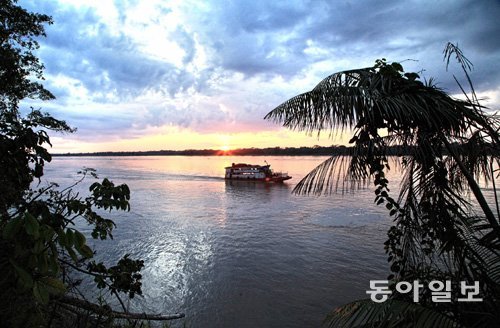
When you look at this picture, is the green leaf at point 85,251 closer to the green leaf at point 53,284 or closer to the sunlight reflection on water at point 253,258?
the green leaf at point 53,284

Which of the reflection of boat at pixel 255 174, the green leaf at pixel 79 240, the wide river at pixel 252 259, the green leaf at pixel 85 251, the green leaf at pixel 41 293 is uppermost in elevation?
the green leaf at pixel 79 240

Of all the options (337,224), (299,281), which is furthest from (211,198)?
(299,281)

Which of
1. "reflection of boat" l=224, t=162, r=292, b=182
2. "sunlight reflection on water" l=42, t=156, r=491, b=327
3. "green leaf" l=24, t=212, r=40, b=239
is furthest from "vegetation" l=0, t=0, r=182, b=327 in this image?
"reflection of boat" l=224, t=162, r=292, b=182

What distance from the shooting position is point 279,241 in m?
16.0

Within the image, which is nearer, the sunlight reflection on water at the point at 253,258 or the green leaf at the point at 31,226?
the green leaf at the point at 31,226

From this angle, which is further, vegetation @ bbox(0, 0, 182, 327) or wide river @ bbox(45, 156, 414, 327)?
wide river @ bbox(45, 156, 414, 327)

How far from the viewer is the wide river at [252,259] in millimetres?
9188

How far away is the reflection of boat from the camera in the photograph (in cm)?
4609

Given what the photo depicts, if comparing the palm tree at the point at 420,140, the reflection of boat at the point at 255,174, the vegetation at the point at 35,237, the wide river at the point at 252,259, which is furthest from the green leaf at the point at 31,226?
the reflection of boat at the point at 255,174

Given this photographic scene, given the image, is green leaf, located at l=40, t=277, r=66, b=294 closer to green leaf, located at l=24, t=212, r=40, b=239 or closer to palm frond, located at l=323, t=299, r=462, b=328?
green leaf, located at l=24, t=212, r=40, b=239

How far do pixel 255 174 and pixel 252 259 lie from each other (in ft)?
115

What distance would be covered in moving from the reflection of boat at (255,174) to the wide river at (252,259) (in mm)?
20523

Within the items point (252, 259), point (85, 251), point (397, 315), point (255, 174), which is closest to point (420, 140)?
point (397, 315)

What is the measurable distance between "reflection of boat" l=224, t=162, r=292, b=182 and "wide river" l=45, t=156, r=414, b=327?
20523 millimetres
